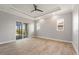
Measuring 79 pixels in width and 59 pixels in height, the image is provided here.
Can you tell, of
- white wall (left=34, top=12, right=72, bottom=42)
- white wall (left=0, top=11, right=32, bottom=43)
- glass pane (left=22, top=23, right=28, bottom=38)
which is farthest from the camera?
glass pane (left=22, top=23, right=28, bottom=38)

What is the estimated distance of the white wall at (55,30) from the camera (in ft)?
16.3

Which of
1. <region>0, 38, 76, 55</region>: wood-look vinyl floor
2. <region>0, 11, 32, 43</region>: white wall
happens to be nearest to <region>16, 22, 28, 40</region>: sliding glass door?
<region>0, 11, 32, 43</region>: white wall

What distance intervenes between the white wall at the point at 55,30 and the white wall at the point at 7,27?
255 cm

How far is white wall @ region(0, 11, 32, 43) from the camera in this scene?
4.68 metres

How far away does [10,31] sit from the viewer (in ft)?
17.4

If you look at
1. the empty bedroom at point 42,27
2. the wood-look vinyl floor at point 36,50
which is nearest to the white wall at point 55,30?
the empty bedroom at point 42,27

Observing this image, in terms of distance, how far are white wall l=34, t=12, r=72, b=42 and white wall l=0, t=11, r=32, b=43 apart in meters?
2.55

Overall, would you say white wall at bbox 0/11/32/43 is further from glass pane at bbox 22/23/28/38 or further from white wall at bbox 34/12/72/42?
white wall at bbox 34/12/72/42

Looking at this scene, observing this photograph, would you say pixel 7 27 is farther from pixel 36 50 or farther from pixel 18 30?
pixel 36 50

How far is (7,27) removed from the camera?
5.06 meters

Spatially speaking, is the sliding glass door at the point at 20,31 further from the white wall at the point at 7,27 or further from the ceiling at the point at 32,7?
the ceiling at the point at 32,7

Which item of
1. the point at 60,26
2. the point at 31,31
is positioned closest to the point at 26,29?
the point at 31,31
